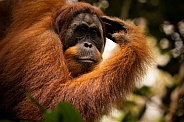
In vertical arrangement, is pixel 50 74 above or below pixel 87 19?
below

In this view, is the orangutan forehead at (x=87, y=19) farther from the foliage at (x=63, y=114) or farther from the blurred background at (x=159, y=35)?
the foliage at (x=63, y=114)

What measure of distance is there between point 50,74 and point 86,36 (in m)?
0.72

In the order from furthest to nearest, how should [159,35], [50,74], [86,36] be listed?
[159,35]
[86,36]
[50,74]

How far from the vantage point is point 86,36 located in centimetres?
490

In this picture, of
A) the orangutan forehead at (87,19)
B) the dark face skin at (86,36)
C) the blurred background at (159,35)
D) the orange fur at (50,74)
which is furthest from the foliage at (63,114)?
the blurred background at (159,35)

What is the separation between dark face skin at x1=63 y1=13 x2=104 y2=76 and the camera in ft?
15.3

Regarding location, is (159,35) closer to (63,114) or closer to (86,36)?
(86,36)

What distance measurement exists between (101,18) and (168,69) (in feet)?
4.50

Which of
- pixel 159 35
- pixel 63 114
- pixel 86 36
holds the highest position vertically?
pixel 63 114

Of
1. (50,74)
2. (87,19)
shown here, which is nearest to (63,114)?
(50,74)

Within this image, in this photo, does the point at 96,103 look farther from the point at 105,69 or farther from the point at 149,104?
the point at 149,104

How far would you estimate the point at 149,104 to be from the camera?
5703 millimetres

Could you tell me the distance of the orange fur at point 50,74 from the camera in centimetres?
430

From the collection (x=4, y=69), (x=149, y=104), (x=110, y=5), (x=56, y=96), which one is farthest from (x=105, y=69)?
(x=110, y=5)
